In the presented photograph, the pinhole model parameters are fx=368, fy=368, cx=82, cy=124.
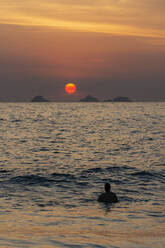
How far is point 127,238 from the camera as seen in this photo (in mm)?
13406

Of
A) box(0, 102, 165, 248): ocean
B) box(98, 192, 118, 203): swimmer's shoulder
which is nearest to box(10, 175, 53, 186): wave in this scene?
box(0, 102, 165, 248): ocean

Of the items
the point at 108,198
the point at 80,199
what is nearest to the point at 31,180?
the point at 80,199

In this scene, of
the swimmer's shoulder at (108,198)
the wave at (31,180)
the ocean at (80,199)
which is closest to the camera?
the ocean at (80,199)

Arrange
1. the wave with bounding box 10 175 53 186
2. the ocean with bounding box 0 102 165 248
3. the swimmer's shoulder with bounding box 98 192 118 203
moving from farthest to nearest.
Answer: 1. the wave with bounding box 10 175 53 186
2. the swimmer's shoulder with bounding box 98 192 118 203
3. the ocean with bounding box 0 102 165 248

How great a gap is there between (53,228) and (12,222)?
1.83 m


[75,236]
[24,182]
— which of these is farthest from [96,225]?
[24,182]

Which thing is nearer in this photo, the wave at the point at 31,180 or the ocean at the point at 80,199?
the ocean at the point at 80,199

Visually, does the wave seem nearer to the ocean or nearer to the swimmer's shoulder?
the ocean

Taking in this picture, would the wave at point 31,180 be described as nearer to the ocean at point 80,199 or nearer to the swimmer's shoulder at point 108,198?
the ocean at point 80,199

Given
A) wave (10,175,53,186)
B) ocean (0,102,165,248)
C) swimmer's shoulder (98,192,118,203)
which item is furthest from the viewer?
wave (10,175,53,186)

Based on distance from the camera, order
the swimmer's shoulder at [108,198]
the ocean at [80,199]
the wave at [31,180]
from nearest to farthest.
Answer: the ocean at [80,199]
the swimmer's shoulder at [108,198]
the wave at [31,180]

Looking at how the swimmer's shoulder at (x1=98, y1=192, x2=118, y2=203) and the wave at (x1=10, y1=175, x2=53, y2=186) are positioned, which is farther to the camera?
the wave at (x1=10, y1=175, x2=53, y2=186)

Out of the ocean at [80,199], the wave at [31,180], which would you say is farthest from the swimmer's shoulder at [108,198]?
the wave at [31,180]

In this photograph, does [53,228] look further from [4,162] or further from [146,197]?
[4,162]
